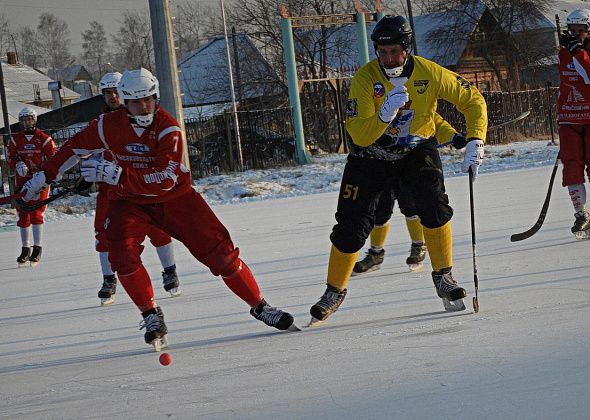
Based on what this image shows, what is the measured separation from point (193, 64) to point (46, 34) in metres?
63.0

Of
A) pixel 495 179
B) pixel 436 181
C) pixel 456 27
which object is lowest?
pixel 495 179

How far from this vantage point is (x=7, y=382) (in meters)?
4.69

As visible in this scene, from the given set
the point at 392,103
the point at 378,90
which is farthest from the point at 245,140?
the point at 392,103

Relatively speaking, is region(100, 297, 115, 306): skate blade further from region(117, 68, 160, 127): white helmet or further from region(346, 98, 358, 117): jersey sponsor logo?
region(346, 98, 358, 117): jersey sponsor logo

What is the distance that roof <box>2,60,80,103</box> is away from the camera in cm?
6712

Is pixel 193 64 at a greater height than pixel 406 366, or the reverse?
pixel 193 64

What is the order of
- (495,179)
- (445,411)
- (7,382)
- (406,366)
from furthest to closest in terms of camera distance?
1. (495,179)
2. (7,382)
3. (406,366)
4. (445,411)

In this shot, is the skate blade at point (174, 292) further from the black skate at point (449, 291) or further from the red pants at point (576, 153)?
the red pants at point (576, 153)

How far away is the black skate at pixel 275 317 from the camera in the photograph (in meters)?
5.18

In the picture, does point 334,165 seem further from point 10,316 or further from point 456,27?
point 456,27

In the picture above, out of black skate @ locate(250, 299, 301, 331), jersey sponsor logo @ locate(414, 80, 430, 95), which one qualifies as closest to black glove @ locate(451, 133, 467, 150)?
jersey sponsor logo @ locate(414, 80, 430, 95)

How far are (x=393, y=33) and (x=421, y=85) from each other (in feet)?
1.13

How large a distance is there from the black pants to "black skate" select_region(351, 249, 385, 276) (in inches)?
72.8

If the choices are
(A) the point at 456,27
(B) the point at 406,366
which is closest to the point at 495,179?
(B) the point at 406,366
